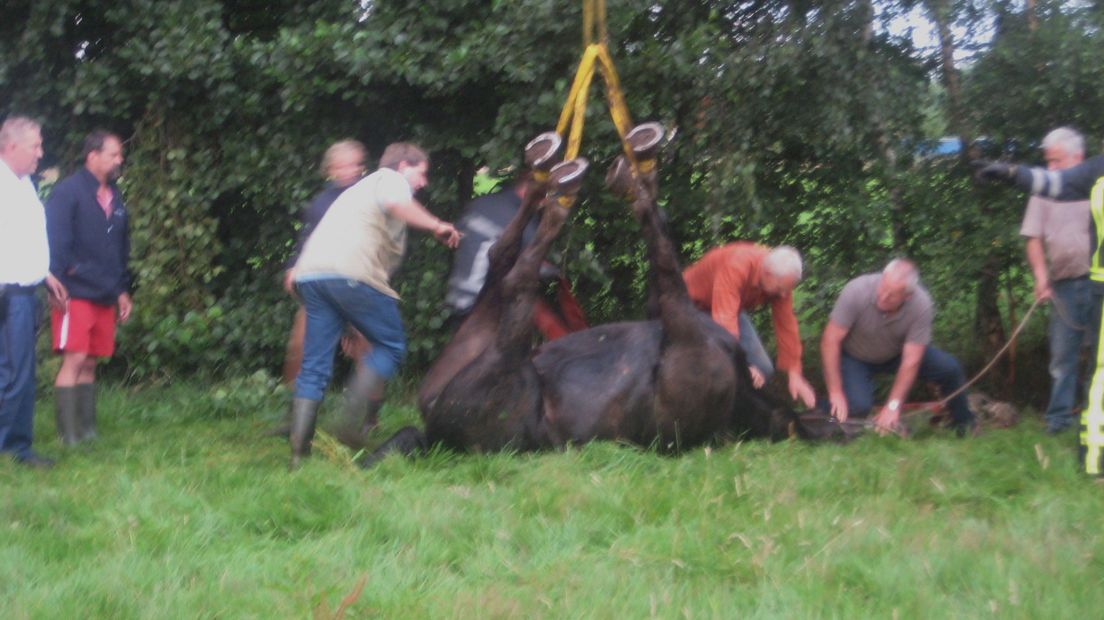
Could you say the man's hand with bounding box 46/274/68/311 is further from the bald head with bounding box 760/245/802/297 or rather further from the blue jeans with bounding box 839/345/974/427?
the blue jeans with bounding box 839/345/974/427

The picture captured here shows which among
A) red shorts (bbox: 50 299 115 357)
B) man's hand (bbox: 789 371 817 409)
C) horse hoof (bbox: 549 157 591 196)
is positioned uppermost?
horse hoof (bbox: 549 157 591 196)

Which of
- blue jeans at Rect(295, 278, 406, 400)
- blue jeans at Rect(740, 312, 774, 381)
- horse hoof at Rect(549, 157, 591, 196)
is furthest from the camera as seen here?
blue jeans at Rect(740, 312, 774, 381)

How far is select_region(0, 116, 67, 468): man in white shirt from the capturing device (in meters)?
5.96

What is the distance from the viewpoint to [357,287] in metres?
5.96

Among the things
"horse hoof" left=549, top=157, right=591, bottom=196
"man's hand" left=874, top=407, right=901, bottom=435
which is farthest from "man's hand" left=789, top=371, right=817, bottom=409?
"horse hoof" left=549, top=157, right=591, bottom=196

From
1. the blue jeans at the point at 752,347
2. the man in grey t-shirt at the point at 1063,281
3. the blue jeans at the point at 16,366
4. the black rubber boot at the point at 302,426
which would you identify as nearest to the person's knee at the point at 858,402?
the blue jeans at the point at 752,347

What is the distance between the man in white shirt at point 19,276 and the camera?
596 cm

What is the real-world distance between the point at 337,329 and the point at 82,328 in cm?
161

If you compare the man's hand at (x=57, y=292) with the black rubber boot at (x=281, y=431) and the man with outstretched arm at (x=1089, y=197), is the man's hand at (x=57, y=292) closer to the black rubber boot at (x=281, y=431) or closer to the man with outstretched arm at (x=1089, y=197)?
the black rubber boot at (x=281, y=431)

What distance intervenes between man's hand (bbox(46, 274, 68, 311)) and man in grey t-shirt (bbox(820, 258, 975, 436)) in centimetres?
411

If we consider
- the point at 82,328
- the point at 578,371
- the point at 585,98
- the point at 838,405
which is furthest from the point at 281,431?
the point at 838,405

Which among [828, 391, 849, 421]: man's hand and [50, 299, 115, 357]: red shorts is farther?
[828, 391, 849, 421]: man's hand

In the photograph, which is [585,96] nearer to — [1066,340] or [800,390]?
[800,390]

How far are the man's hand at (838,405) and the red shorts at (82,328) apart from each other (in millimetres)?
3988
